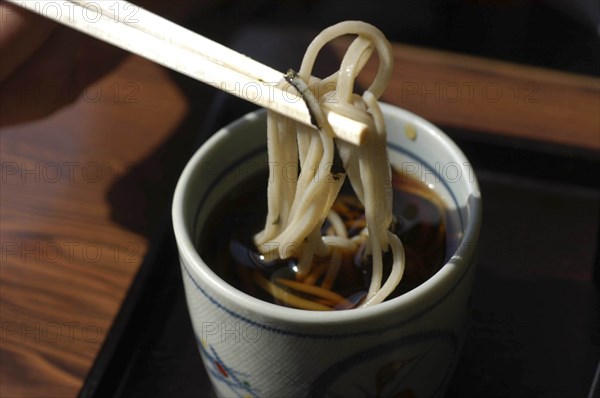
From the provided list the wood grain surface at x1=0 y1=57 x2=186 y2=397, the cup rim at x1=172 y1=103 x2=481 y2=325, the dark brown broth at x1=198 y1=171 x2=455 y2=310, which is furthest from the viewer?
the wood grain surface at x1=0 y1=57 x2=186 y2=397

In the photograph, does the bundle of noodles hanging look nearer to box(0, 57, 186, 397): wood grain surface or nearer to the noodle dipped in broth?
the noodle dipped in broth

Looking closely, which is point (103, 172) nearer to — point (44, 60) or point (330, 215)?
point (44, 60)

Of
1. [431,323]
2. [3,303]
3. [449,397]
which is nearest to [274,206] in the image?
[431,323]

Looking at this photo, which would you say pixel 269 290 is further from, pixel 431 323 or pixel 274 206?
pixel 431 323

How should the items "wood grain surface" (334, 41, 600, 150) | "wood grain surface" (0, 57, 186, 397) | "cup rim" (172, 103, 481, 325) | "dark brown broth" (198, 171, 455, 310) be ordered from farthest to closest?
"wood grain surface" (334, 41, 600, 150) < "wood grain surface" (0, 57, 186, 397) < "dark brown broth" (198, 171, 455, 310) < "cup rim" (172, 103, 481, 325)

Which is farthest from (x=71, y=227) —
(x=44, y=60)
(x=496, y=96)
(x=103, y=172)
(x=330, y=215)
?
(x=496, y=96)

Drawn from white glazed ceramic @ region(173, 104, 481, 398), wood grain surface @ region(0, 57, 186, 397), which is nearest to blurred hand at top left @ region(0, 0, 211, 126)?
wood grain surface @ region(0, 57, 186, 397)
